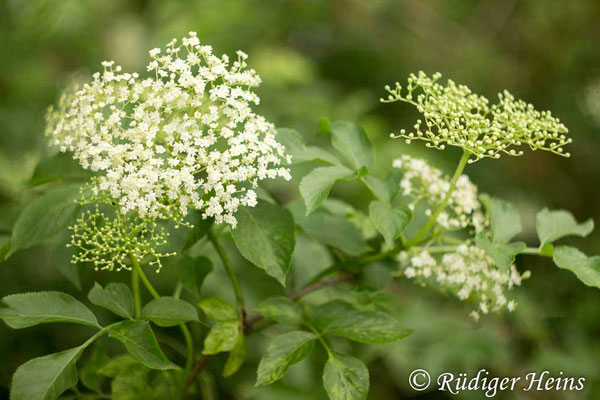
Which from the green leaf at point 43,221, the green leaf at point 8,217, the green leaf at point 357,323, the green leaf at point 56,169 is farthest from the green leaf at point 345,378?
the green leaf at point 8,217

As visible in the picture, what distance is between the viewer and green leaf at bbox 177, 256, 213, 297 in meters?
1.65

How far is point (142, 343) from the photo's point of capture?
126 cm

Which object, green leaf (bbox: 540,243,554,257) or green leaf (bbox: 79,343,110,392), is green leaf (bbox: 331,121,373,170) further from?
green leaf (bbox: 79,343,110,392)

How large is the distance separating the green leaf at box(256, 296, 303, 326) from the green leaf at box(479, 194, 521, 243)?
0.60 m

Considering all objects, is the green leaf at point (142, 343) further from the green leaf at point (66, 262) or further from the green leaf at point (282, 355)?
the green leaf at point (66, 262)

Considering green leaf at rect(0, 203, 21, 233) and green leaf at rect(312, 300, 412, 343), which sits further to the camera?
green leaf at rect(0, 203, 21, 233)

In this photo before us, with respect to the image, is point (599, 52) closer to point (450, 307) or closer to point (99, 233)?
point (450, 307)

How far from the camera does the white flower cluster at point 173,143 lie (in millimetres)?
1296

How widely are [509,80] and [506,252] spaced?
406 centimetres

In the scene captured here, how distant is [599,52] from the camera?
4.68 m

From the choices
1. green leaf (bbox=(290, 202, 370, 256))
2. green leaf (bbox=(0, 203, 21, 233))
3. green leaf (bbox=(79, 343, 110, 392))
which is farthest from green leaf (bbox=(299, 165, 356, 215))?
green leaf (bbox=(0, 203, 21, 233))

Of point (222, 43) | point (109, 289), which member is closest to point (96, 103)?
point (109, 289)

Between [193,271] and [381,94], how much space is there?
3.96 m

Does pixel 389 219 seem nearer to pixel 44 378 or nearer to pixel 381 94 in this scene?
pixel 44 378
